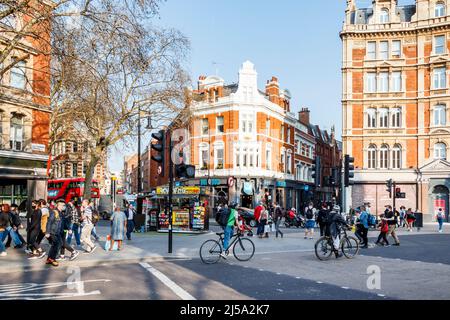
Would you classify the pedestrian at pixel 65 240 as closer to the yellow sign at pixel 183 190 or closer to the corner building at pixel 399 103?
the yellow sign at pixel 183 190

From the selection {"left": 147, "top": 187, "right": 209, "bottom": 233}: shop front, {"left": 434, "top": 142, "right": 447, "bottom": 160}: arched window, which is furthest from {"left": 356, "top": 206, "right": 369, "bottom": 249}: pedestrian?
{"left": 434, "top": 142, "right": 447, "bottom": 160}: arched window

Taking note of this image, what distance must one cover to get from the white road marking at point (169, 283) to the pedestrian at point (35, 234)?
3778mm

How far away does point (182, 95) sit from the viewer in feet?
102

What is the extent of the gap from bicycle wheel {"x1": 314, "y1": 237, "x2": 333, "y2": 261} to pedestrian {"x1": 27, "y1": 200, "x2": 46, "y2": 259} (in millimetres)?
8579

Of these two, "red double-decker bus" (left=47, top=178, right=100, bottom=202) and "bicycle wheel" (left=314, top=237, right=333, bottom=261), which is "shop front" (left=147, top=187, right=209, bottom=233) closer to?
"bicycle wheel" (left=314, top=237, right=333, bottom=261)

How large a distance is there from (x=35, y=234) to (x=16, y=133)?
13.7m

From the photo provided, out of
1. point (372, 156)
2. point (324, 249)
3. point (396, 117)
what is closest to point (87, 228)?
point (324, 249)

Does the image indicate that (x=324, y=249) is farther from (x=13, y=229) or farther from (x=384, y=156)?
(x=384, y=156)

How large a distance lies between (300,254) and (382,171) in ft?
94.4

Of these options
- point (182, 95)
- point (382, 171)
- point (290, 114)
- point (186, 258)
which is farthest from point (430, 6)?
point (186, 258)

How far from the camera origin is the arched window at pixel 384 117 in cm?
4378

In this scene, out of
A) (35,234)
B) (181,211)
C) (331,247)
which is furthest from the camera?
(181,211)

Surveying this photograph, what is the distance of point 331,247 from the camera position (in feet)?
49.5

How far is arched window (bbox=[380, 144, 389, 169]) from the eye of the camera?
4375cm
